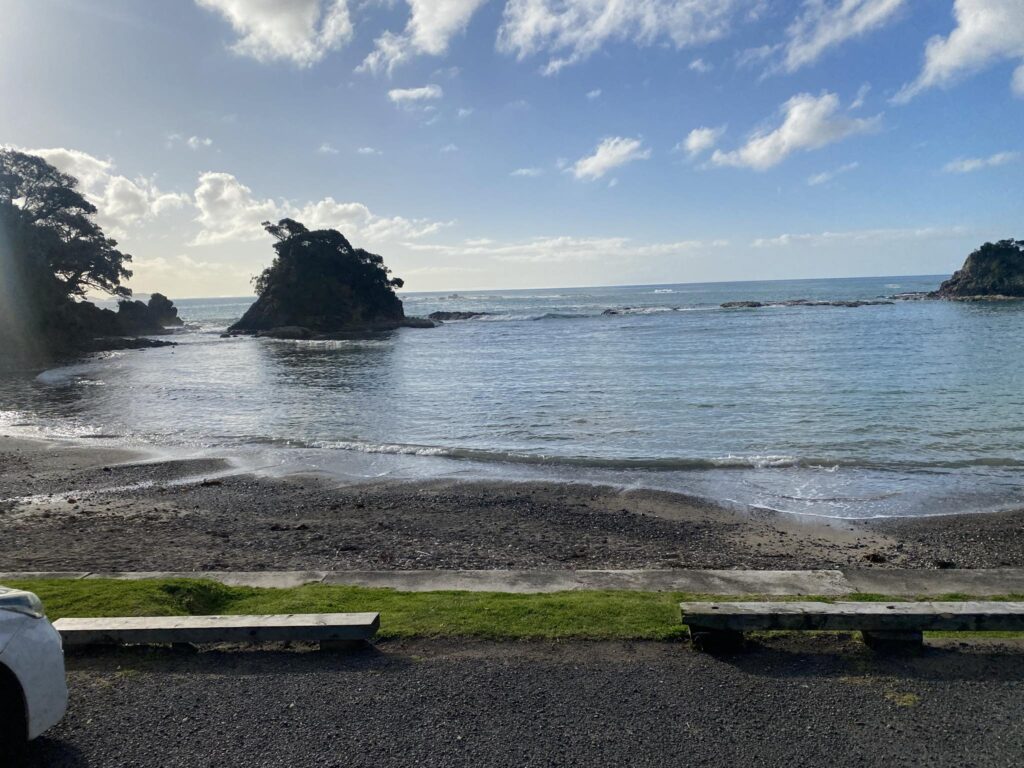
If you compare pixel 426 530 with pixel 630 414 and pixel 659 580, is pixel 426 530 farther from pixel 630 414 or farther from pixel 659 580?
pixel 630 414

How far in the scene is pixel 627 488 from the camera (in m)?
14.2

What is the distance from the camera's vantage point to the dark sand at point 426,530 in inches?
371

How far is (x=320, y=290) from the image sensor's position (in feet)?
286

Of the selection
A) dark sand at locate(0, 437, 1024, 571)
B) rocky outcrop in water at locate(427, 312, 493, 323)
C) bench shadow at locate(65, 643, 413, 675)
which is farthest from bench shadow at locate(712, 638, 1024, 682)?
rocky outcrop in water at locate(427, 312, 493, 323)

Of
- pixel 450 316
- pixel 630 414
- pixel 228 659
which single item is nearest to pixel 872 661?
pixel 228 659

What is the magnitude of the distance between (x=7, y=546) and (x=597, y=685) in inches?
371

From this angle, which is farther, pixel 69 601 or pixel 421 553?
pixel 421 553

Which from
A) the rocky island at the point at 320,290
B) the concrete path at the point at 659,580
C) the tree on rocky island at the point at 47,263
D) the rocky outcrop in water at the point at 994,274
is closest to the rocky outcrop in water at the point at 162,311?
the rocky island at the point at 320,290

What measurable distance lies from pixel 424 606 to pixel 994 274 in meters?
128

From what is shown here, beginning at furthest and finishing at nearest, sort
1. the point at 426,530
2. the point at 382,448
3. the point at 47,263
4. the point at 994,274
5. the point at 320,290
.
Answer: the point at 994,274 < the point at 320,290 < the point at 47,263 < the point at 382,448 < the point at 426,530

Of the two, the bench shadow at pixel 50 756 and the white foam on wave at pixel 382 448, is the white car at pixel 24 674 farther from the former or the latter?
the white foam on wave at pixel 382 448

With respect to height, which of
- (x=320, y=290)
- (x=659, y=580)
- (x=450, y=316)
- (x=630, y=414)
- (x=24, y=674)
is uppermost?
(x=320, y=290)

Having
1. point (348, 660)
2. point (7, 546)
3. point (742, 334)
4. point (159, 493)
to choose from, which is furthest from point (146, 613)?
point (742, 334)

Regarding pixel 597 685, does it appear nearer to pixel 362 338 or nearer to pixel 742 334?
pixel 742 334
